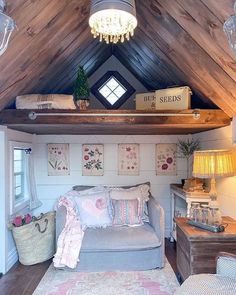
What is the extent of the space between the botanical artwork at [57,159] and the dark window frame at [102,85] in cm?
104

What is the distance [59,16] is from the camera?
2.39 metres

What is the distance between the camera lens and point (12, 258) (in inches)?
142

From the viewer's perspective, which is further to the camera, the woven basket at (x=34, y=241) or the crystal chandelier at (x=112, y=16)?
the woven basket at (x=34, y=241)

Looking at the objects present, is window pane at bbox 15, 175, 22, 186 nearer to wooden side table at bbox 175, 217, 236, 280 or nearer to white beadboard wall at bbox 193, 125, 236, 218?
wooden side table at bbox 175, 217, 236, 280

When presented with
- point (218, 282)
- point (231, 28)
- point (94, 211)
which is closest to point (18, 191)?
point (94, 211)

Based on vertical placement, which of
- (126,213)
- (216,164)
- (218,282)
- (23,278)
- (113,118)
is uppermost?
(113,118)

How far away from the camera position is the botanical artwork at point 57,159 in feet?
15.3

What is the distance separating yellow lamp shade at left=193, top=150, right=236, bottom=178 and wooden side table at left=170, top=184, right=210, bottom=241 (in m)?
0.75

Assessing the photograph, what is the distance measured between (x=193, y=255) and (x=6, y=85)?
2.44 metres

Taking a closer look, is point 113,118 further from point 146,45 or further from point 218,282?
point 218,282

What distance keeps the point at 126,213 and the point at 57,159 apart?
1579 millimetres

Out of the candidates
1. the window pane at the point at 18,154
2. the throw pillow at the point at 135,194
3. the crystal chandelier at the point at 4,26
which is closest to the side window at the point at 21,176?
the window pane at the point at 18,154

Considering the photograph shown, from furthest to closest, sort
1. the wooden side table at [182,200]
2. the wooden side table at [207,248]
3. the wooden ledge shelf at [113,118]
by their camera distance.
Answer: the wooden side table at [182,200] → the wooden ledge shelf at [113,118] → the wooden side table at [207,248]

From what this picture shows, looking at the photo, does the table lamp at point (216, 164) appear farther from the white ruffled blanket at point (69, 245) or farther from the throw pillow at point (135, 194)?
the white ruffled blanket at point (69, 245)
